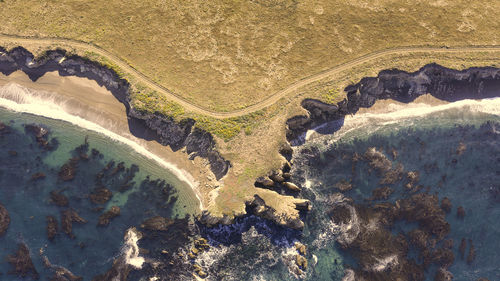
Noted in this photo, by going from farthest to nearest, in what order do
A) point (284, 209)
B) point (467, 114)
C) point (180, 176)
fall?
point (467, 114) < point (180, 176) < point (284, 209)

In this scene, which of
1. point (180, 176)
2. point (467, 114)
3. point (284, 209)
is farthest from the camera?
point (467, 114)

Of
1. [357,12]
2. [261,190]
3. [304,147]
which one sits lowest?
[261,190]

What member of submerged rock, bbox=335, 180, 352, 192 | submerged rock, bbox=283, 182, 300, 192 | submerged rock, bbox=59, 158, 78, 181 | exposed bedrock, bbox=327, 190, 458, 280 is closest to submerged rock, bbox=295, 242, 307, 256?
exposed bedrock, bbox=327, 190, 458, 280

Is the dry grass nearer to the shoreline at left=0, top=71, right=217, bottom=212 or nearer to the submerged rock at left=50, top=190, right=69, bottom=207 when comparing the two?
the shoreline at left=0, top=71, right=217, bottom=212

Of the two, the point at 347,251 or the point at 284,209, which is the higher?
the point at 284,209

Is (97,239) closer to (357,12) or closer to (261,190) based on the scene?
(261,190)

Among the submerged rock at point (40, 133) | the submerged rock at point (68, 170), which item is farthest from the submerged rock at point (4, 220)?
the submerged rock at point (40, 133)

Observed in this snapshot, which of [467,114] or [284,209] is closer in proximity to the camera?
[284,209]

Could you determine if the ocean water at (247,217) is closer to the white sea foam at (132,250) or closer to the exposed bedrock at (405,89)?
the white sea foam at (132,250)

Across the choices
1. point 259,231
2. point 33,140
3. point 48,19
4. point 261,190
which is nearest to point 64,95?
point 33,140
